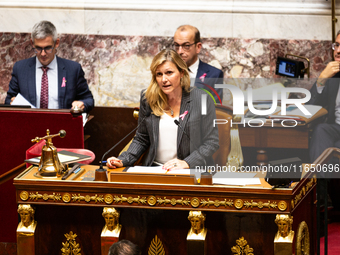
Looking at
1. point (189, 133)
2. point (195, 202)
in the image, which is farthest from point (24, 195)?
point (189, 133)

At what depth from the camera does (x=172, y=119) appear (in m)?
3.41

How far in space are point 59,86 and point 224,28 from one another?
6.75 feet

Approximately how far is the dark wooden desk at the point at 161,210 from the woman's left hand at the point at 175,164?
0.26 metres

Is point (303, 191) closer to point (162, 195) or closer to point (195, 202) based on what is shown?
point (195, 202)

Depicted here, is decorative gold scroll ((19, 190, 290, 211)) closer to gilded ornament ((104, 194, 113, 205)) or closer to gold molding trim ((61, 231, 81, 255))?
gilded ornament ((104, 194, 113, 205))

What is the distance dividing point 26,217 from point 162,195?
0.81 meters

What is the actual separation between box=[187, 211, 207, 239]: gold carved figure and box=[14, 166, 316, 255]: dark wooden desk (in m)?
0.04

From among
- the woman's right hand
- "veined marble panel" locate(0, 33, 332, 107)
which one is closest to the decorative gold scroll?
the woman's right hand

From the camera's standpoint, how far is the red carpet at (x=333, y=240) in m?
3.49

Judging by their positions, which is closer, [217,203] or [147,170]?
[217,203]

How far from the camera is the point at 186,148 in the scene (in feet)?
11.0

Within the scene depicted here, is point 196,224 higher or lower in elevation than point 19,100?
lower

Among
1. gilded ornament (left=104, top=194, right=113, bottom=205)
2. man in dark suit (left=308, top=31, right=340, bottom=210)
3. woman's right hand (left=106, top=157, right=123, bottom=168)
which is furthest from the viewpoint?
man in dark suit (left=308, top=31, right=340, bottom=210)

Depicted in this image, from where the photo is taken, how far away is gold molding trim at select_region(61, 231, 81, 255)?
3.05 meters
